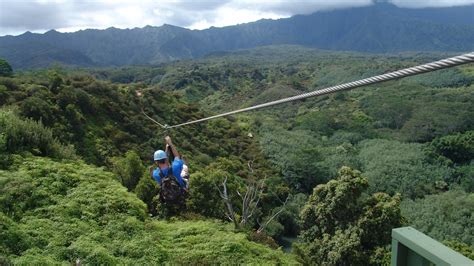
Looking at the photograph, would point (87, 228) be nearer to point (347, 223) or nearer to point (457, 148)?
point (347, 223)

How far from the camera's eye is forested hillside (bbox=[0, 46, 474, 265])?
12219 mm

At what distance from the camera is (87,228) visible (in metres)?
11.8

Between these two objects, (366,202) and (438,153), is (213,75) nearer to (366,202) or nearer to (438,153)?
(438,153)

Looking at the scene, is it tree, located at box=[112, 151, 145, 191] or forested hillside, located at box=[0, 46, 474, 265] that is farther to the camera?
tree, located at box=[112, 151, 145, 191]

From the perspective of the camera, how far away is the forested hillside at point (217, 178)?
12.2 metres

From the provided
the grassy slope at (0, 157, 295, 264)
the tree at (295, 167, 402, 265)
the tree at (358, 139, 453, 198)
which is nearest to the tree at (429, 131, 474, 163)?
the tree at (358, 139, 453, 198)

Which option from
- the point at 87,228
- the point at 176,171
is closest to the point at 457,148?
the point at 87,228

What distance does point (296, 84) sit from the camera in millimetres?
116625

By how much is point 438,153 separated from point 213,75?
8243 centimetres

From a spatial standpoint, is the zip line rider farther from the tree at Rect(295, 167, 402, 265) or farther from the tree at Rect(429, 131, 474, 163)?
the tree at Rect(429, 131, 474, 163)

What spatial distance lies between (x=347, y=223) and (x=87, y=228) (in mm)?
12464

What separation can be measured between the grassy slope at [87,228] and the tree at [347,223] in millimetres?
4688

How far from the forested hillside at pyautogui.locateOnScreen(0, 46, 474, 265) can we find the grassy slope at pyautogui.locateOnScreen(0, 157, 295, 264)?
0.14 feet

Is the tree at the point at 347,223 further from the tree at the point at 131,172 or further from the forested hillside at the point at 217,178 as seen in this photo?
the tree at the point at 131,172
